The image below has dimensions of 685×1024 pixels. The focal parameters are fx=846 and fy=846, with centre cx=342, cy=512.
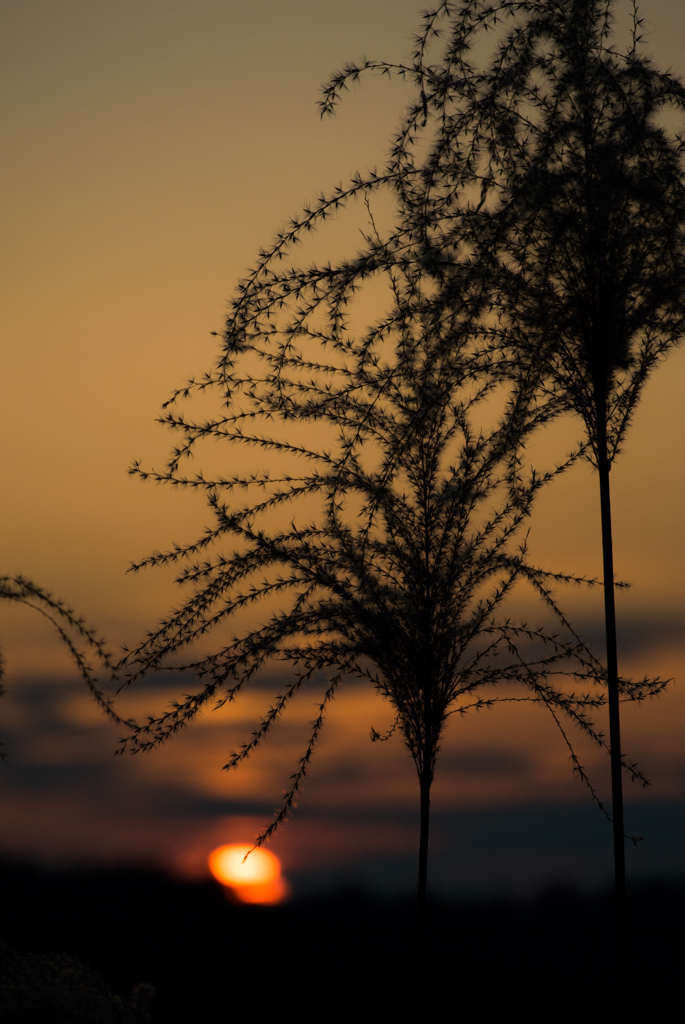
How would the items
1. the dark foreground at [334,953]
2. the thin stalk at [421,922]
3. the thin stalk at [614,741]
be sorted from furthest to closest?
the dark foreground at [334,953] < the thin stalk at [421,922] < the thin stalk at [614,741]

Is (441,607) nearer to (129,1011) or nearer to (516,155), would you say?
(516,155)

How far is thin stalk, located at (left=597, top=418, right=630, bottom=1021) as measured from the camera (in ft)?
12.2

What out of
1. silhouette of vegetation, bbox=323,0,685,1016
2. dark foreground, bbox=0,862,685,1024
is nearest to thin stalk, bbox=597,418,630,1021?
silhouette of vegetation, bbox=323,0,685,1016

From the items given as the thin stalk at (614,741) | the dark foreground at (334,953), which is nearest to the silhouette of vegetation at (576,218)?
the thin stalk at (614,741)

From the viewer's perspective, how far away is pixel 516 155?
4.29 metres

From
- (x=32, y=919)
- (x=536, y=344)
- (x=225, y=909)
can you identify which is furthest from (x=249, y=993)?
(x=536, y=344)

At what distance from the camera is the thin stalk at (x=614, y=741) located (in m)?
3.73

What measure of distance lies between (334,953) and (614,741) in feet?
15.9

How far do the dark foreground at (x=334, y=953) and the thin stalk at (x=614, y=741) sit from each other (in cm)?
282

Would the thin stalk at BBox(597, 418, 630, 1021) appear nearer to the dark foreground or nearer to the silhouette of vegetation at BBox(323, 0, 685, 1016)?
the silhouette of vegetation at BBox(323, 0, 685, 1016)

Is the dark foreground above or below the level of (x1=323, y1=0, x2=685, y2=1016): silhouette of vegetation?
below

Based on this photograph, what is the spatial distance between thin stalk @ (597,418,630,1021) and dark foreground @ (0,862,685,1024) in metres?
2.82

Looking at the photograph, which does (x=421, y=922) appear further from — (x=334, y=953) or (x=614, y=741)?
(x=334, y=953)

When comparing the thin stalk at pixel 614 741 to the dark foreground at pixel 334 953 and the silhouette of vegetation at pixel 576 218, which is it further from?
the dark foreground at pixel 334 953
